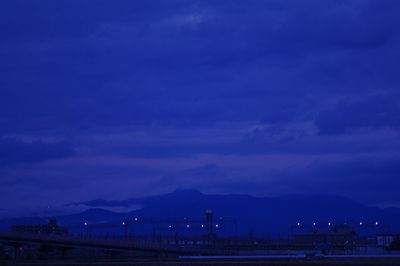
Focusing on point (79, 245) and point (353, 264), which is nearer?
point (353, 264)

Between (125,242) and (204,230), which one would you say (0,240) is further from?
(204,230)

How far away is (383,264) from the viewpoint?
5291cm

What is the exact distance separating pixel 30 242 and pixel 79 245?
10.5m

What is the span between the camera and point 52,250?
110m

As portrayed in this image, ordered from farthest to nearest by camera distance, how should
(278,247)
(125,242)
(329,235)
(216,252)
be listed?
(329,235), (278,247), (125,242), (216,252)

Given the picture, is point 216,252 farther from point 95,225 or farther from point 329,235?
point 95,225

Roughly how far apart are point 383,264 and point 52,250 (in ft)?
229

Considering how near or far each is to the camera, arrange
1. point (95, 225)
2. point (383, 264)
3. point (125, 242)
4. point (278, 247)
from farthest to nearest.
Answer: point (95, 225) → point (278, 247) → point (125, 242) → point (383, 264)

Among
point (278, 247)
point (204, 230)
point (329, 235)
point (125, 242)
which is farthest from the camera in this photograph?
point (204, 230)

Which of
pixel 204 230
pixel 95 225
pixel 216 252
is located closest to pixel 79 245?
pixel 216 252

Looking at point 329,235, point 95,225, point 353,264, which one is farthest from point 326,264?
point 95,225

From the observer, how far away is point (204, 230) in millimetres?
156500

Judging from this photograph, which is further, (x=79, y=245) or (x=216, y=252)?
(x=79, y=245)

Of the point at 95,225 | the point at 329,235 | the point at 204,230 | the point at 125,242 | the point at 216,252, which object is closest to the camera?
the point at 216,252
